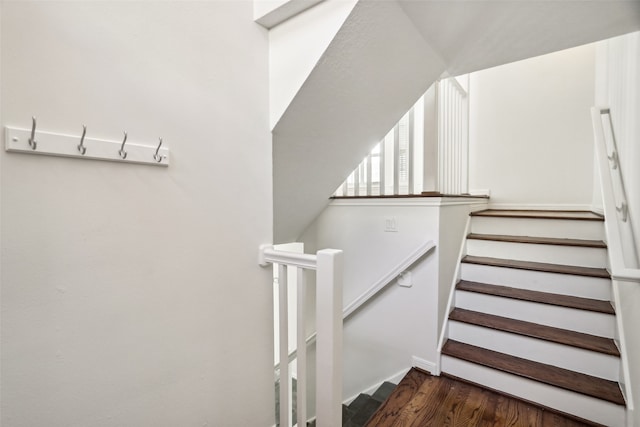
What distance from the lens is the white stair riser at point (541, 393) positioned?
1452 millimetres

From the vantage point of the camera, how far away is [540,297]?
1.92 meters

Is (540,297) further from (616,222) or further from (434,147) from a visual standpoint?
(434,147)

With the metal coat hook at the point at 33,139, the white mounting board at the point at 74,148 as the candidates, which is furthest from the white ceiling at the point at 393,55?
the metal coat hook at the point at 33,139

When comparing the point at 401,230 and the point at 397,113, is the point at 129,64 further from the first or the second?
the point at 401,230

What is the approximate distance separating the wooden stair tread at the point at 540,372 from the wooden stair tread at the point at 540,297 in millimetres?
381

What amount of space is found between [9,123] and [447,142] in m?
2.47

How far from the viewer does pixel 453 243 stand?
85.8 inches

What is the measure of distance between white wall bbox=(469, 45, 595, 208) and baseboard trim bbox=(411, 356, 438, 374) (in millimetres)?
2398

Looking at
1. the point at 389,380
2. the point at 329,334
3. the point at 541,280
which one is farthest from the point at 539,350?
the point at 329,334

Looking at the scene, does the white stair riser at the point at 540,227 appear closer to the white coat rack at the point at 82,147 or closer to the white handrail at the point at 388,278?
the white handrail at the point at 388,278

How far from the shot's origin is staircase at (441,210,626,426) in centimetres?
157

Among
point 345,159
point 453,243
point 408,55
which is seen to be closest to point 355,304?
point 453,243

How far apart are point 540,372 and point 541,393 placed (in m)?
0.11

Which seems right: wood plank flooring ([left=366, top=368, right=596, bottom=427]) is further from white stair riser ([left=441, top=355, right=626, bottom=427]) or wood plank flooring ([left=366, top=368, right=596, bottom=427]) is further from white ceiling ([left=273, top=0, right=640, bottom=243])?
white ceiling ([left=273, top=0, right=640, bottom=243])
